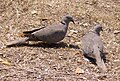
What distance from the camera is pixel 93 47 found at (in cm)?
598

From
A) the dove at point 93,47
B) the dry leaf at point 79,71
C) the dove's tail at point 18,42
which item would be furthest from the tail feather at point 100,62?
the dove's tail at point 18,42

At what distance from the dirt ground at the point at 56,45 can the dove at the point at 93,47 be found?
114mm

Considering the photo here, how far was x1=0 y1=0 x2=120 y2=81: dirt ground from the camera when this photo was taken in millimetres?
5500

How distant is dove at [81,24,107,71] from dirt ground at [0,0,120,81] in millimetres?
114

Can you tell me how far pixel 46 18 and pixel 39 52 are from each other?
4.19 ft

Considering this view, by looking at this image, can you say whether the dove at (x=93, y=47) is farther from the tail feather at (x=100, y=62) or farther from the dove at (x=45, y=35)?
the dove at (x=45, y=35)

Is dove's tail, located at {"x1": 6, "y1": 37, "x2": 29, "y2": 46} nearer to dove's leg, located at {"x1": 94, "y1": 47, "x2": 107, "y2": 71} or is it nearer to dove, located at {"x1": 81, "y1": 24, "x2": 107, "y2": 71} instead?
dove, located at {"x1": 81, "y1": 24, "x2": 107, "y2": 71}

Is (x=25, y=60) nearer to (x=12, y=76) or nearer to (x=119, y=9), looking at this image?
(x=12, y=76)

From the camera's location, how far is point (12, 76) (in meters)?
5.36

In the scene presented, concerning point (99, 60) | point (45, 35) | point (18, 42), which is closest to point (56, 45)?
point (45, 35)

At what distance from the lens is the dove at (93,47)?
576cm

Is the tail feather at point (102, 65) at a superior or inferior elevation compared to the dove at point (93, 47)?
inferior

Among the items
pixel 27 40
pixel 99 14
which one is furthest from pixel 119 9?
pixel 27 40

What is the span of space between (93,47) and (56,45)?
75 cm
